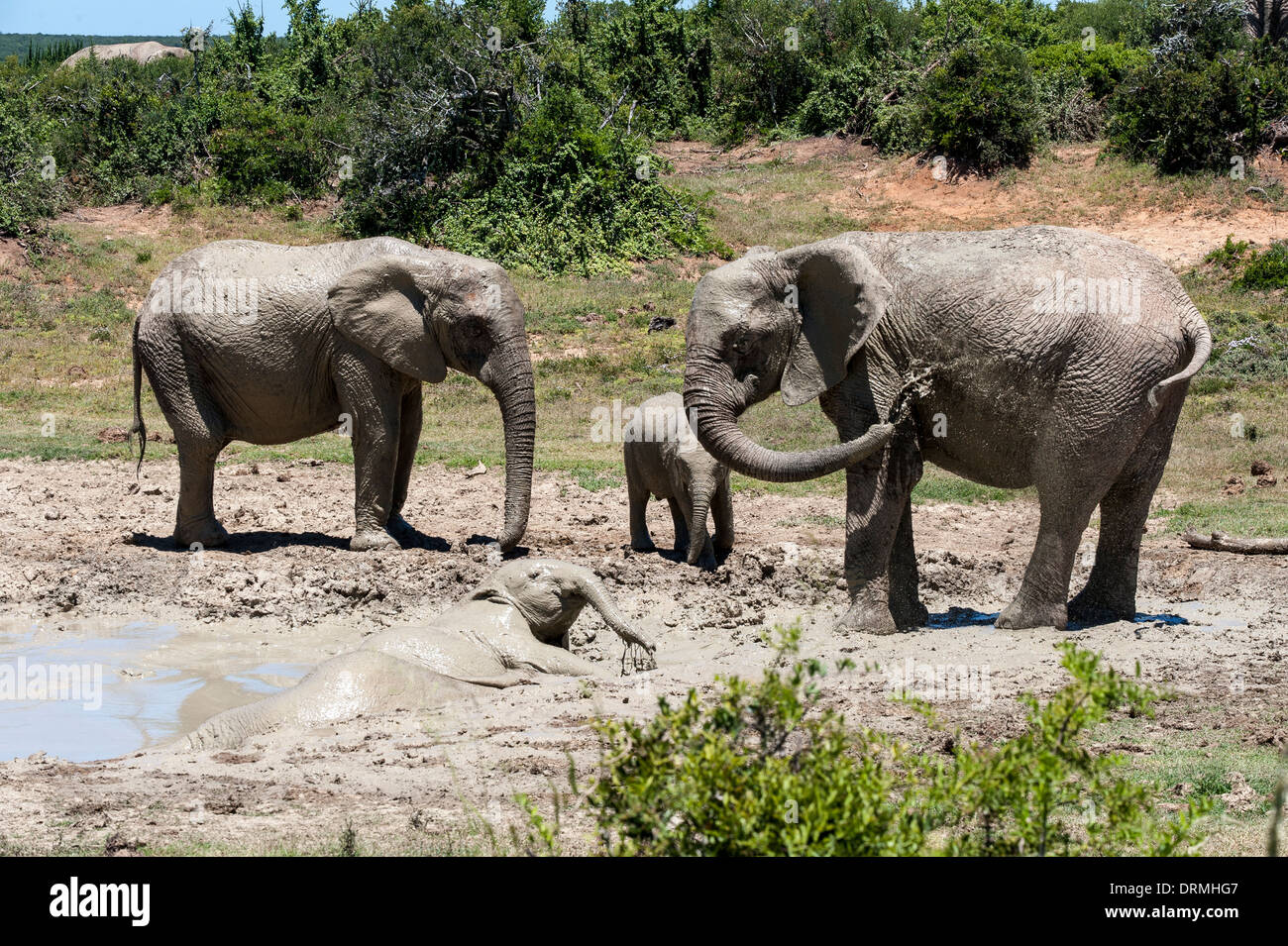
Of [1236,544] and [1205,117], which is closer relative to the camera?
[1236,544]

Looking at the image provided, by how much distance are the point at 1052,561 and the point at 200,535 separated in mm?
7369

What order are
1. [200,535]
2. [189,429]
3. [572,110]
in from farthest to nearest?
[572,110]
[200,535]
[189,429]

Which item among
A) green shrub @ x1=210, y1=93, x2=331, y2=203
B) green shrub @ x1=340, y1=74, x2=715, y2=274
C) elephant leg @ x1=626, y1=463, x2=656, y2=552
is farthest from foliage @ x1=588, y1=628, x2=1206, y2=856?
green shrub @ x1=210, y1=93, x2=331, y2=203

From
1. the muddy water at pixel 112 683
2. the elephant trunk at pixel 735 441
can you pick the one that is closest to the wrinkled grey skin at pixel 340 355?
the muddy water at pixel 112 683

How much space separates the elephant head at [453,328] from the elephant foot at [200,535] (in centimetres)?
221

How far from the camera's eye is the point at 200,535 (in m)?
12.4

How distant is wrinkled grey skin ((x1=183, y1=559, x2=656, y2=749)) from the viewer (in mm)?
7277

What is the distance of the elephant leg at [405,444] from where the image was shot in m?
12.4

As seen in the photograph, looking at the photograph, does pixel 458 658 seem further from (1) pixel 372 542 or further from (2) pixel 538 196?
(2) pixel 538 196

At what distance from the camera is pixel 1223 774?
19.8 feet

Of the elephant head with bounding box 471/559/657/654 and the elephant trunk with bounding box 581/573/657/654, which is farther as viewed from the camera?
the elephant head with bounding box 471/559/657/654

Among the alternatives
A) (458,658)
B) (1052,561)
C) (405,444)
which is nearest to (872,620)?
(1052,561)

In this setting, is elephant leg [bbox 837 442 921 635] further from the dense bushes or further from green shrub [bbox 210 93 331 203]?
green shrub [bbox 210 93 331 203]

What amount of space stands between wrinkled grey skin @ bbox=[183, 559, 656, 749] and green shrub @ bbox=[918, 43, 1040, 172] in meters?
28.8
